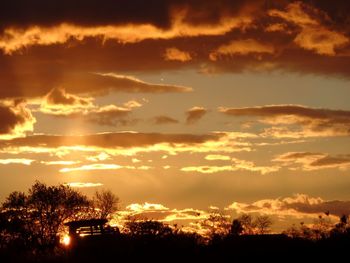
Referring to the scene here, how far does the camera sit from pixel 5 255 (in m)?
43.4

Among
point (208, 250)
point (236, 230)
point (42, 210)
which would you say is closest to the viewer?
point (208, 250)

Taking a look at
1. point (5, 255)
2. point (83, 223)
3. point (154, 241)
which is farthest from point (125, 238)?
point (83, 223)

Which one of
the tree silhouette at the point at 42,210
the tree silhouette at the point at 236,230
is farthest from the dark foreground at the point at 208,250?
the tree silhouette at the point at 42,210

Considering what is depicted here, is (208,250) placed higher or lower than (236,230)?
lower

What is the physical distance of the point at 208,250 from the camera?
36250mm

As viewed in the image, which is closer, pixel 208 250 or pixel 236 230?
pixel 208 250

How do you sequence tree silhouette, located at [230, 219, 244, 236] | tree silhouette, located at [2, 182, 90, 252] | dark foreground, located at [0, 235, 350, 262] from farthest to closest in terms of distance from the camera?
tree silhouette, located at [2, 182, 90, 252] → tree silhouette, located at [230, 219, 244, 236] → dark foreground, located at [0, 235, 350, 262]

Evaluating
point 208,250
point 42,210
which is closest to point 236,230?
point 208,250

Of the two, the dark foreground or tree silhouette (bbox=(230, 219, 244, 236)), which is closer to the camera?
the dark foreground

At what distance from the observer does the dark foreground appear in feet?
111

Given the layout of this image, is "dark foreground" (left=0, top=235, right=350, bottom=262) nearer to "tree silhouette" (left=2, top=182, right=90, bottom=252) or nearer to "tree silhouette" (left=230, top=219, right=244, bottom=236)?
"tree silhouette" (left=230, top=219, right=244, bottom=236)

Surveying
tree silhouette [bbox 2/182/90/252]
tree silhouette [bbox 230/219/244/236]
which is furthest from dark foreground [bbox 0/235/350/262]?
tree silhouette [bbox 2/182/90/252]

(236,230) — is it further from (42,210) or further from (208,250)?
(42,210)

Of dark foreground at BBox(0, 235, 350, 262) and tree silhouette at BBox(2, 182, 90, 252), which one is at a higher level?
tree silhouette at BBox(2, 182, 90, 252)
